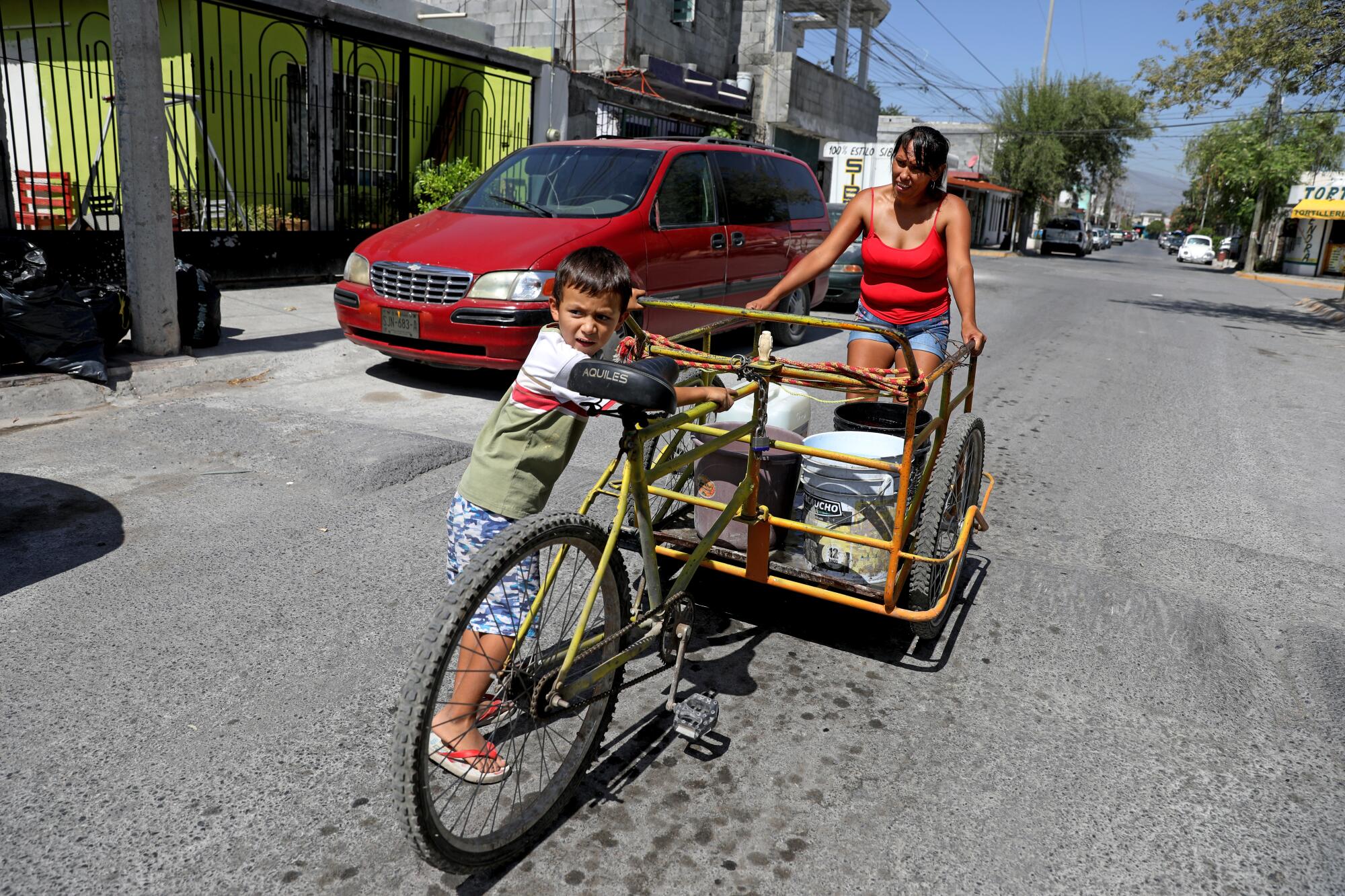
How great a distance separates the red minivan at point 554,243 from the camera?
711 centimetres

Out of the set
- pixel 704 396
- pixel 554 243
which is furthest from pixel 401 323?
pixel 704 396

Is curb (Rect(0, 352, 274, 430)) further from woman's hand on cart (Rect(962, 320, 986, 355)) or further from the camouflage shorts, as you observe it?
woman's hand on cart (Rect(962, 320, 986, 355))

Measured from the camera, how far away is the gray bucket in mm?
3680

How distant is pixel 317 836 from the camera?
2.51 meters

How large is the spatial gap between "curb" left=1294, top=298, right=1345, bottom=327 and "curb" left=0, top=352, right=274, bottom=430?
19163 mm

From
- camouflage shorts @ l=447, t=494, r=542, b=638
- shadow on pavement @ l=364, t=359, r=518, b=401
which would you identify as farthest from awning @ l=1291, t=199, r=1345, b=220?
camouflage shorts @ l=447, t=494, r=542, b=638

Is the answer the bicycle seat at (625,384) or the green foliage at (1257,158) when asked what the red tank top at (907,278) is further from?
the green foliage at (1257,158)

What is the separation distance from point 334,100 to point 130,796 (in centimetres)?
1202

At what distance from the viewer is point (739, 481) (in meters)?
3.72

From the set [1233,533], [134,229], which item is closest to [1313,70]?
[1233,533]

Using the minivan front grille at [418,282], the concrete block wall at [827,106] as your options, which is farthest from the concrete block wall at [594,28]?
the minivan front grille at [418,282]

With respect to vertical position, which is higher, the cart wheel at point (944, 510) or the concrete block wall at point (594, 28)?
the concrete block wall at point (594, 28)

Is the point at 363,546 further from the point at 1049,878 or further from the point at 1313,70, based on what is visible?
the point at 1313,70

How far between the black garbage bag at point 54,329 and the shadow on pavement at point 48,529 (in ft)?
5.92
